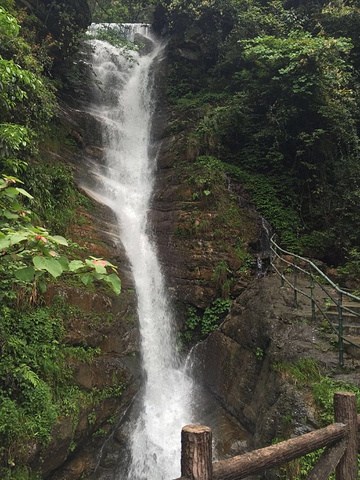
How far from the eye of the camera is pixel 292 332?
6.18 metres

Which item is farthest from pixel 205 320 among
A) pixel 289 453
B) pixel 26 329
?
→ pixel 289 453

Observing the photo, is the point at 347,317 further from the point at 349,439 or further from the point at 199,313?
the point at 199,313

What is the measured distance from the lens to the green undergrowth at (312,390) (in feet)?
14.0

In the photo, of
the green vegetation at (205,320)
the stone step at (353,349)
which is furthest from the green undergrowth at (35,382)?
the stone step at (353,349)

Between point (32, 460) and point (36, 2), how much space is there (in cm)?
1561

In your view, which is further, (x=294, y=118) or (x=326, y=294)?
(x=294, y=118)

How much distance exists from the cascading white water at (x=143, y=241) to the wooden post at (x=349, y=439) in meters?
3.89

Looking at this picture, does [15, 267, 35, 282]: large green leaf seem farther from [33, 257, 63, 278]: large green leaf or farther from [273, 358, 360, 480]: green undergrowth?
[273, 358, 360, 480]: green undergrowth

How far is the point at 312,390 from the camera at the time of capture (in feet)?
16.1

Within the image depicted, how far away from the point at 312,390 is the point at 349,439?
2.01m

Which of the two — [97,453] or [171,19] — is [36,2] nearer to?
[171,19]

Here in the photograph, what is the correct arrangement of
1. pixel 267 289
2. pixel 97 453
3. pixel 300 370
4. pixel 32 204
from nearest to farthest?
pixel 300 370 < pixel 97 453 < pixel 32 204 < pixel 267 289

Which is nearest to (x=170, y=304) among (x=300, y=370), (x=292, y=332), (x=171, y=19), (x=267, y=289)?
(x=267, y=289)

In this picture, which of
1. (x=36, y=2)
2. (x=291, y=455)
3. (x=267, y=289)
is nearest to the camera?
(x=291, y=455)
